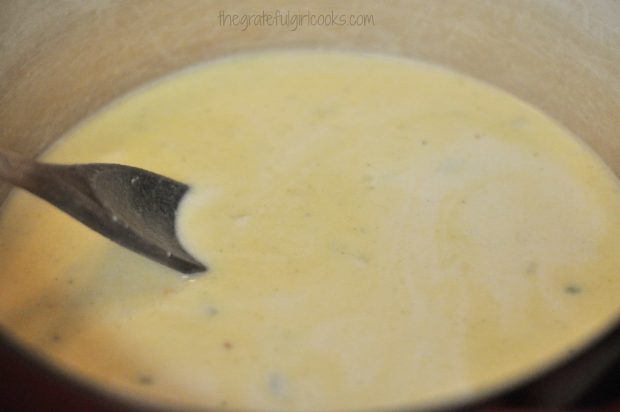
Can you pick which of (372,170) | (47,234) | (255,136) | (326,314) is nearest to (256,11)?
(255,136)

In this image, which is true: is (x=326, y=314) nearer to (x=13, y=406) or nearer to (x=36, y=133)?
(x=13, y=406)

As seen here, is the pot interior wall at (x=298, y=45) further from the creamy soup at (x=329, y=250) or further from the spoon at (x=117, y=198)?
the spoon at (x=117, y=198)

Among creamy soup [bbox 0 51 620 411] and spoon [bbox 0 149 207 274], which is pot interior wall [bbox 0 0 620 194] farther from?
spoon [bbox 0 149 207 274]

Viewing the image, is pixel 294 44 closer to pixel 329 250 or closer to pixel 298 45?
pixel 298 45

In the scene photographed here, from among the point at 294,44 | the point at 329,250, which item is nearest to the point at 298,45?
the point at 294,44

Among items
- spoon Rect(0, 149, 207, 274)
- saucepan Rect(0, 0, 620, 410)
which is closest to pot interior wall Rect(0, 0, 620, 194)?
saucepan Rect(0, 0, 620, 410)

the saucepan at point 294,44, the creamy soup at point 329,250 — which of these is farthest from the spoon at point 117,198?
the saucepan at point 294,44
